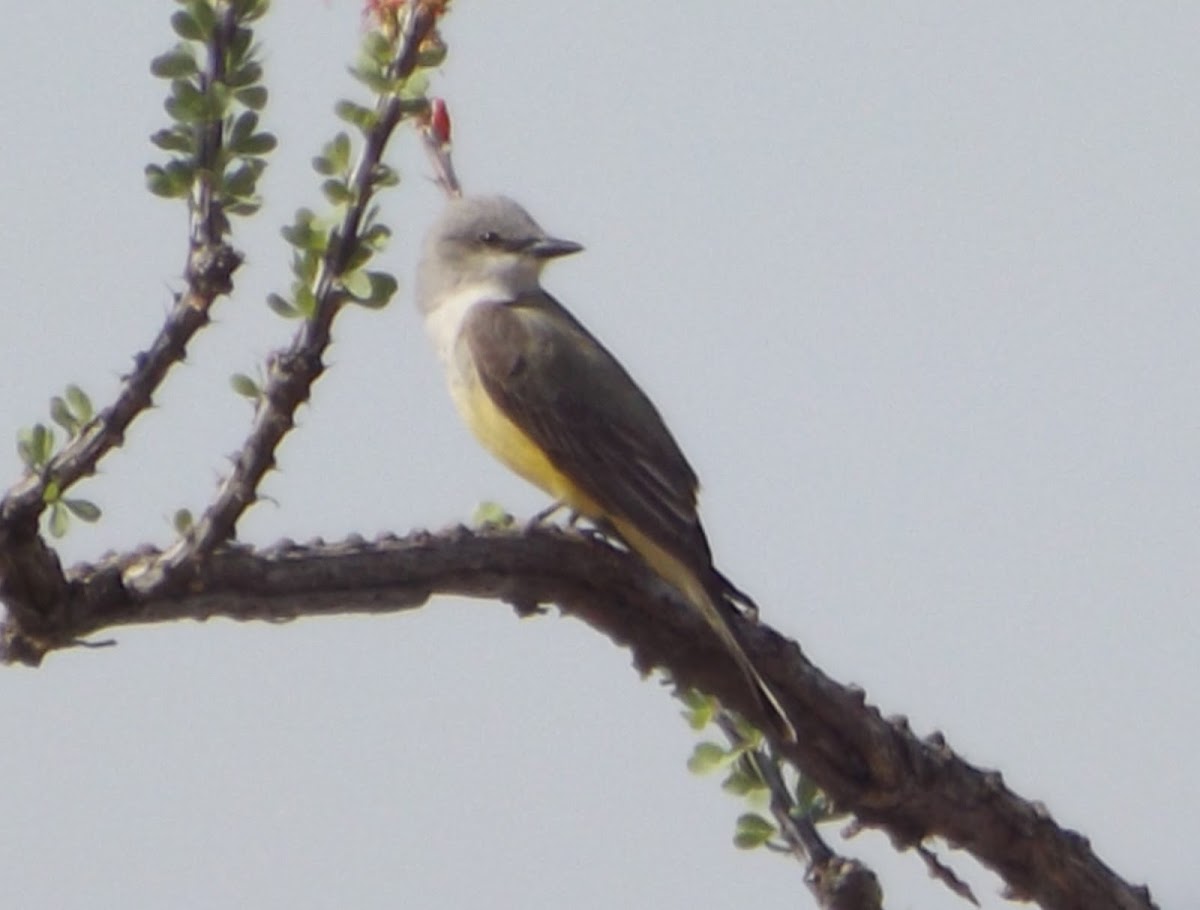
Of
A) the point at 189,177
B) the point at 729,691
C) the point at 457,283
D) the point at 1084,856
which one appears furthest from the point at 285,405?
the point at 457,283

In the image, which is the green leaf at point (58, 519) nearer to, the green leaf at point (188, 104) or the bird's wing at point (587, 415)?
the green leaf at point (188, 104)

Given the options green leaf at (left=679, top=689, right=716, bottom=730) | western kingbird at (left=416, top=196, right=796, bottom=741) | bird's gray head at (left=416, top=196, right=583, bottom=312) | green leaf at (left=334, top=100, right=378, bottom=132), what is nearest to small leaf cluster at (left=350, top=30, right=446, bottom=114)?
green leaf at (left=334, top=100, right=378, bottom=132)

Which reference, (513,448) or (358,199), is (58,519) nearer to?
(358,199)

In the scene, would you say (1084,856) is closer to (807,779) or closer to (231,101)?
(807,779)

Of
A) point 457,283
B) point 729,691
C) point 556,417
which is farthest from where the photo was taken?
point 457,283

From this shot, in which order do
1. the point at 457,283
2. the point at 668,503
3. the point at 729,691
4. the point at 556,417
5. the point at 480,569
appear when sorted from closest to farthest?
1. the point at 480,569
2. the point at 729,691
3. the point at 668,503
4. the point at 556,417
5. the point at 457,283

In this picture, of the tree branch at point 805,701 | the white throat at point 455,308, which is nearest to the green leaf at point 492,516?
the tree branch at point 805,701

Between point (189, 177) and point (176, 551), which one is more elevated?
point (189, 177)
